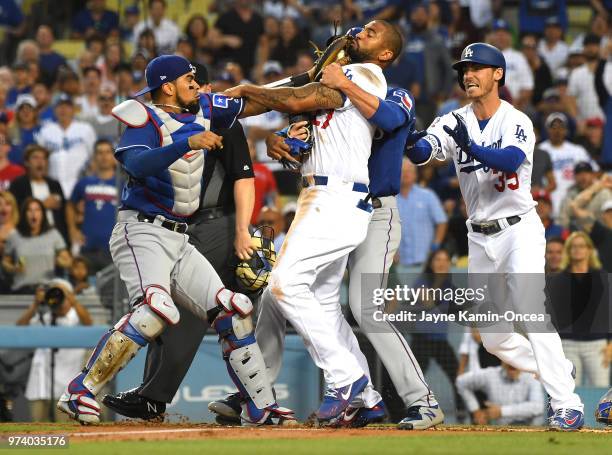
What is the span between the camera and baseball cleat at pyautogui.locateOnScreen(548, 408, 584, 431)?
657cm

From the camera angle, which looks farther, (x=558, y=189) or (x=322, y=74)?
(x=558, y=189)

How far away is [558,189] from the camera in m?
11.7

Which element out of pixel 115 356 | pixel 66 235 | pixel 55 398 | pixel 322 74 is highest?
pixel 322 74

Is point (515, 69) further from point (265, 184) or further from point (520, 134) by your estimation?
point (520, 134)

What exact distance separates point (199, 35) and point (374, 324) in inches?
322

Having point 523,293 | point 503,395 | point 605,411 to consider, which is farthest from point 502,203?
point 503,395

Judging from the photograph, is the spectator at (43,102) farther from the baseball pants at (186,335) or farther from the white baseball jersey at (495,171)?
the white baseball jersey at (495,171)

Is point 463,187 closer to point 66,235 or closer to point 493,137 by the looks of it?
point 493,137

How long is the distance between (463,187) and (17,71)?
814 centimetres

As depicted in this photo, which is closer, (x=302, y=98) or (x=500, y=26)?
(x=302, y=98)

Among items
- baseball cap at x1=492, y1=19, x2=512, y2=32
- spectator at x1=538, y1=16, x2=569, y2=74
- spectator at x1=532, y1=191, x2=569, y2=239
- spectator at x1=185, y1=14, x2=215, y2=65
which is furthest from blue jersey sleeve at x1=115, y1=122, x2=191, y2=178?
spectator at x1=538, y1=16, x2=569, y2=74

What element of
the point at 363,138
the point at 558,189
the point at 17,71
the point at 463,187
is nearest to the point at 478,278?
the point at 463,187

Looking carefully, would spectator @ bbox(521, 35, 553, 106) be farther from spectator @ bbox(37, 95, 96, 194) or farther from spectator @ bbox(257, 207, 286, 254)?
spectator @ bbox(37, 95, 96, 194)

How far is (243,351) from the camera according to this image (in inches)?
263
